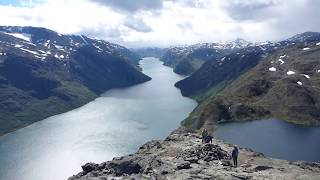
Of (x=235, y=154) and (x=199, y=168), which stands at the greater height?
(x=235, y=154)

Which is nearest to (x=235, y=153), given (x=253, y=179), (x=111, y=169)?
(x=253, y=179)

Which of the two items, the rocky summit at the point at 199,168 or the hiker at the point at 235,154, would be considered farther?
the hiker at the point at 235,154

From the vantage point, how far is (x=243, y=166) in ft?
236

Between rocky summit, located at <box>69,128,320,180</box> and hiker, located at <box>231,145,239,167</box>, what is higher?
hiker, located at <box>231,145,239,167</box>

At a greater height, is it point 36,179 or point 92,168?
point 92,168

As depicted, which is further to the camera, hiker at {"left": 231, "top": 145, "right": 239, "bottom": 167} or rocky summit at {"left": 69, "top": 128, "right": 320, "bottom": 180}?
hiker at {"left": 231, "top": 145, "right": 239, "bottom": 167}

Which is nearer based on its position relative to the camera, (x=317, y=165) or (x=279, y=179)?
(x=279, y=179)

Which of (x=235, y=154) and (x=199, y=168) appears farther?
(x=235, y=154)

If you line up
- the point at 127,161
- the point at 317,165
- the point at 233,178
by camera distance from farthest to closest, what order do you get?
the point at 317,165, the point at 127,161, the point at 233,178

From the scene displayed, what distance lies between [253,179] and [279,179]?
391 cm

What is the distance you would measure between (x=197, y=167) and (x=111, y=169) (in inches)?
536

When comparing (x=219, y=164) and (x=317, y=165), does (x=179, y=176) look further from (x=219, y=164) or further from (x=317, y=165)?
(x=317, y=165)

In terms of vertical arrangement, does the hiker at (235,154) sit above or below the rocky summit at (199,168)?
above

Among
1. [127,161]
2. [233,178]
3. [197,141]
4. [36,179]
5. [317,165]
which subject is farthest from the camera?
[36,179]
